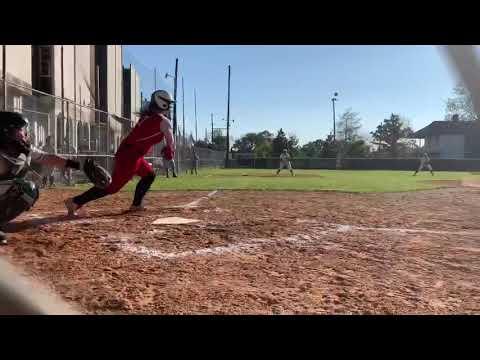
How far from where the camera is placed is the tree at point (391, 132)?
226 ft

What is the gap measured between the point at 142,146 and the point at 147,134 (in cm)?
21

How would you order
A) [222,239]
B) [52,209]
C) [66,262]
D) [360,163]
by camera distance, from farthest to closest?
[360,163] < [52,209] < [222,239] < [66,262]

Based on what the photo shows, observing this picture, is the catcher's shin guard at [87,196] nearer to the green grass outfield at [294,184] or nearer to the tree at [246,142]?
the green grass outfield at [294,184]

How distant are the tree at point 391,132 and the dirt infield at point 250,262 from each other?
214 feet

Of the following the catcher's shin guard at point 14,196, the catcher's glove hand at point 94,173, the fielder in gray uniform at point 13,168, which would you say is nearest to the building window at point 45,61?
the catcher's glove hand at point 94,173

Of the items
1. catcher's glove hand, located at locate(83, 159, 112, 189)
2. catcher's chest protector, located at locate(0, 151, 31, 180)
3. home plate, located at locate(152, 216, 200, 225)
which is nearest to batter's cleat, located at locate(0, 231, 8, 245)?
catcher's chest protector, located at locate(0, 151, 31, 180)

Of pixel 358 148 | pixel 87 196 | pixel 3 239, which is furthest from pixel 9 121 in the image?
pixel 358 148

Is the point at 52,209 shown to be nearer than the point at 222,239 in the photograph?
No
